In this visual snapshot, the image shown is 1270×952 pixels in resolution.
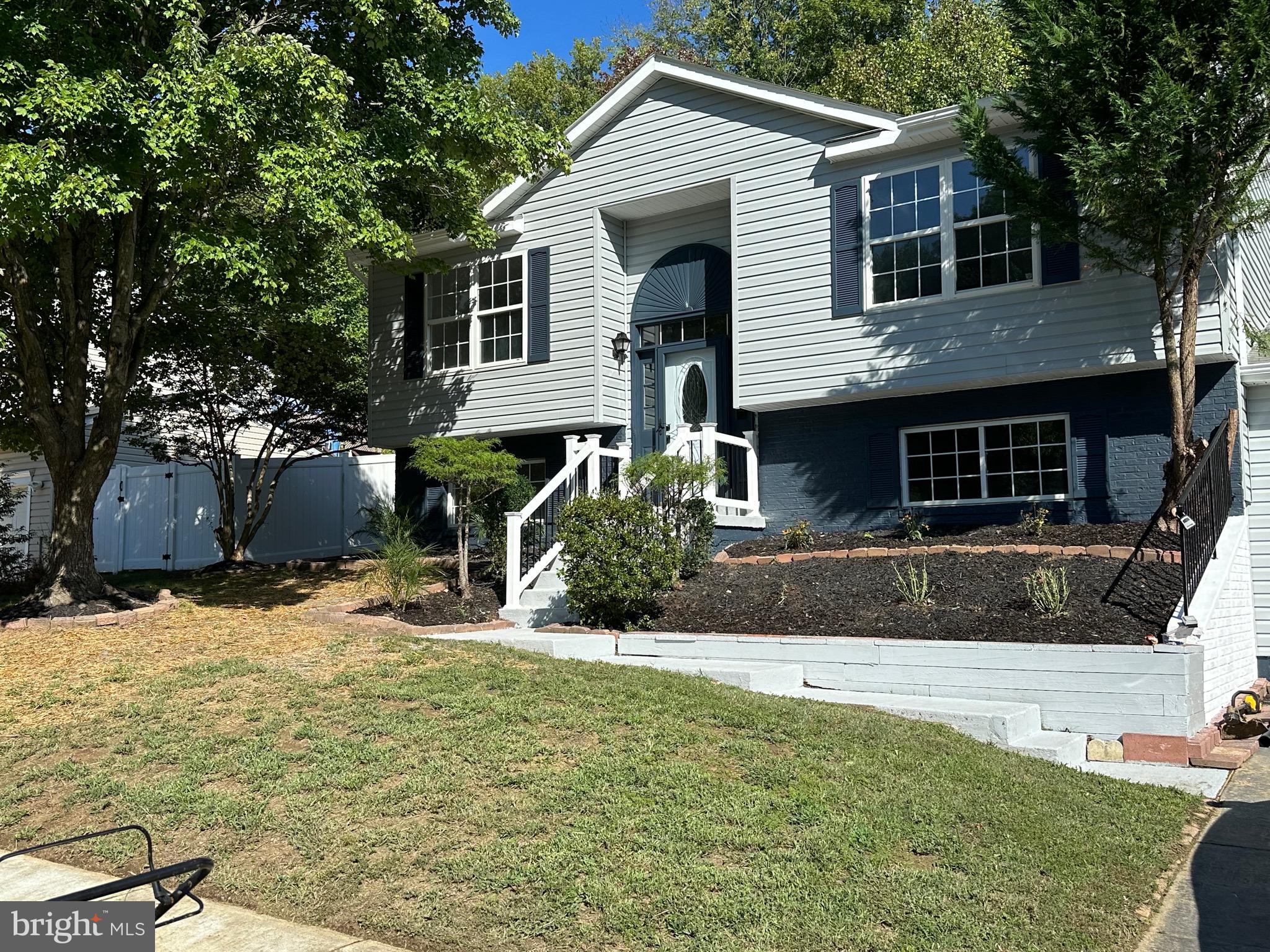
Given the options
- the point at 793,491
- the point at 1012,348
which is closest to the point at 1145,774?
the point at 1012,348

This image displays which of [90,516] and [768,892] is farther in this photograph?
[90,516]

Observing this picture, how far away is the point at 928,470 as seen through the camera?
12.0 meters

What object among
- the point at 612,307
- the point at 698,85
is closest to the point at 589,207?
the point at 612,307

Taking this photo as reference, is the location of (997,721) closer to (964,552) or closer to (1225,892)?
(1225,892)

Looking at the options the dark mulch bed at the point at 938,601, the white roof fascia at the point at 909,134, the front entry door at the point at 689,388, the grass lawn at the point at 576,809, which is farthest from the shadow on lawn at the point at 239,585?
the white roof fascia at the point at 909,134

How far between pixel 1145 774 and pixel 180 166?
9.47 meters

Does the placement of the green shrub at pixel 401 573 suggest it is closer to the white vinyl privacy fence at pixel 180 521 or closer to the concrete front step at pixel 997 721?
the concrete front step at pixel 997 721

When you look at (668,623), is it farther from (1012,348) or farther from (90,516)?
(90,516)

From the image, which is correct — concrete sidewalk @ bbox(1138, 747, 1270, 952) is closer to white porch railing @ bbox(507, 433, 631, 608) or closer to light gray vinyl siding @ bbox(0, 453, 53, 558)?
white porch railing @ bbox(507, 433, 631, 608)

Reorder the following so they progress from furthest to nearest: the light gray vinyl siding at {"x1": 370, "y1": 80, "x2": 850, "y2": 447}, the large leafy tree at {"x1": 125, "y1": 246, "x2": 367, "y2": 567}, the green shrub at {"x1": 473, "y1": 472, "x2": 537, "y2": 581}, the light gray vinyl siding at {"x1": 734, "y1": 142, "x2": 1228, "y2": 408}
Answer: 1. the large leafy tree at {"x1": 125, "y1": 246, "x2": 367, "y2": 567}
2. the light gray vinyl siding at {"x1": 370, "y1": 80, "x2": 850, "y2": 447}
3. the green shrub at {"x1": 473, "y1": 472, "x2": 537, "y2": 581}
4. the light gray vinyl siding at {"x1": 734, "y1": 142, "x2": 1228, "y2": 408}

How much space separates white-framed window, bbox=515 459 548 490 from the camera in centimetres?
1506

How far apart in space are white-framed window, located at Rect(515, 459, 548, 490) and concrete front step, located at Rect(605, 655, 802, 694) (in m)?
6.76

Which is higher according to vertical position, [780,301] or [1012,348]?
[780,301]
